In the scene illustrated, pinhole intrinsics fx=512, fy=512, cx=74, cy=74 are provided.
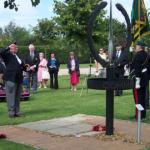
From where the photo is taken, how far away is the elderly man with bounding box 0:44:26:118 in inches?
519

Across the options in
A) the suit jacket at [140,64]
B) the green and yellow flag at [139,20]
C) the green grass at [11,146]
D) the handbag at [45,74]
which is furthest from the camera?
the handbag at [45,74]

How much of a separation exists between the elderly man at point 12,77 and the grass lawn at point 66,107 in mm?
378

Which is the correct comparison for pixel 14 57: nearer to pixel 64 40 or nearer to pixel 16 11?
pixel 16 11

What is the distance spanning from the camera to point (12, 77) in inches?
518

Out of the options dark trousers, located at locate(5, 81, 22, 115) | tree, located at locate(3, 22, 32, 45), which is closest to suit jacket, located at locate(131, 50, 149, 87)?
dark trousers, located at locate(5, 81, 22, 115)

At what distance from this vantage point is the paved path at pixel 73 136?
9.38 meters

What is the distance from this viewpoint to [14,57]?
1335 cm

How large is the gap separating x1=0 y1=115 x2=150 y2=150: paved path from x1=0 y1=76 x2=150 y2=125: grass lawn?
2.98 ft

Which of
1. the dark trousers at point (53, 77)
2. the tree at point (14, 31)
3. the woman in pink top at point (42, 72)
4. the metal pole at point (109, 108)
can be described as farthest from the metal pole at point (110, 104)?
the tree at point (14, 31)

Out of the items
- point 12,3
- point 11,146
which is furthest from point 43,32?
point 11,146

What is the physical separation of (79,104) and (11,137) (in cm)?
611

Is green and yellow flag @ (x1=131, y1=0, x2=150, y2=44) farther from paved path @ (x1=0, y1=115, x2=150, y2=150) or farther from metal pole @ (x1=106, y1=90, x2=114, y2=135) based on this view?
metal pole @ (x1=106, y1=90, x2=114, y2=135)

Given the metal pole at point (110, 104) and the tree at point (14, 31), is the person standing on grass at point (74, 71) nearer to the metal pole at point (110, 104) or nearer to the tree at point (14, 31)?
the metal pole at point (110, 104)

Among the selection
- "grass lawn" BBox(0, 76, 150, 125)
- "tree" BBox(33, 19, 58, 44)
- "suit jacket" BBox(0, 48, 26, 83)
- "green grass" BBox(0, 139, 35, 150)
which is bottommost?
"green grass" BBox(0, 139, 35, 150)
